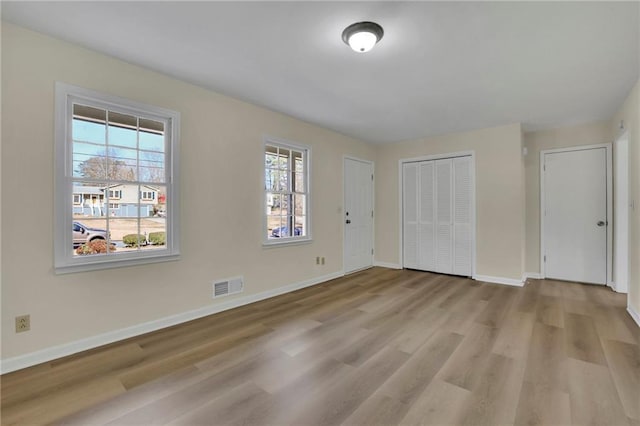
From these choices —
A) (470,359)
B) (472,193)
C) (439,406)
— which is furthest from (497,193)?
(439,406)

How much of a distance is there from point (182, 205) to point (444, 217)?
4.21 metres

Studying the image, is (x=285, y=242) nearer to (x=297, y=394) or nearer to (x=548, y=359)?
(x=297, y=394)

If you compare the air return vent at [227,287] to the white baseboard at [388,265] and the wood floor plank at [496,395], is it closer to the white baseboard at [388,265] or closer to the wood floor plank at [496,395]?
the wood floor plank at [496,395]

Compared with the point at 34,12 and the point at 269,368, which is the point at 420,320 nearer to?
the point at 269,368

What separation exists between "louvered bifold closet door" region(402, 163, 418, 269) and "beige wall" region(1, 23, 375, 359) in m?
2.02

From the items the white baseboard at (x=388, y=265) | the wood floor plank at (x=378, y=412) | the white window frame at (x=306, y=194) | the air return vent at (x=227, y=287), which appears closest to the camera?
the wood floor plank at (x=378, y=412)

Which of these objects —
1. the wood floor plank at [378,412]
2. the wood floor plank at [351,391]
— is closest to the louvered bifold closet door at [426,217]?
the wood floor plank at [351,391]

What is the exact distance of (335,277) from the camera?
4.90m

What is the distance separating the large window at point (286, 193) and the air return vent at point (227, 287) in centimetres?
64

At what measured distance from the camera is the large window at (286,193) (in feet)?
12.9

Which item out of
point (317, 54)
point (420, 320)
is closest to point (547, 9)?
point (317, 54)

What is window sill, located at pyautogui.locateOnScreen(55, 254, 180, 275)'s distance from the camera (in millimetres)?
2328

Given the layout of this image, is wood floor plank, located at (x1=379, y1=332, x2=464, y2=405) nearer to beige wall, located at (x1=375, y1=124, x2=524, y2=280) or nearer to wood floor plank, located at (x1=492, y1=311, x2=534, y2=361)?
wood floor plank, located at (x1=492, y1=311, x2=534, y2=361)

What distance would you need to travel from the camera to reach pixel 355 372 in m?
2.07
